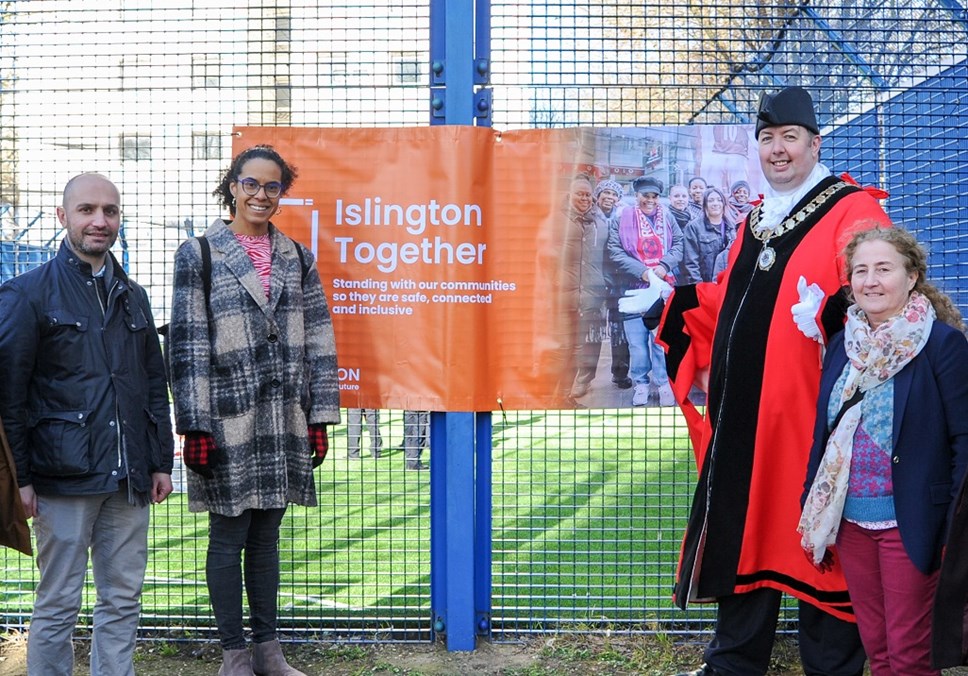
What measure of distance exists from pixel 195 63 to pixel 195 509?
1.96 meters

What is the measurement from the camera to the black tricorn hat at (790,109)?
3504mm

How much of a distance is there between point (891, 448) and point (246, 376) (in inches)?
88.6

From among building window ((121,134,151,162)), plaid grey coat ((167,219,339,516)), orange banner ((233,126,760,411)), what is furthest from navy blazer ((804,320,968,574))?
building window ((121,134,151,162))

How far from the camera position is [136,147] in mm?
4445

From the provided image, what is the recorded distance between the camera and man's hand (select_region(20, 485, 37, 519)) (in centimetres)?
320

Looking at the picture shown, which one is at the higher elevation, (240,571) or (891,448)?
(891,448)

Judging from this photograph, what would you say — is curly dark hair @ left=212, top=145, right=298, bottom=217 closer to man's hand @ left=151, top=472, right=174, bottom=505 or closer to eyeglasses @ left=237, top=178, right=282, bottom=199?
eyeglasses @ left=237, top=178, right=282, bottom=199

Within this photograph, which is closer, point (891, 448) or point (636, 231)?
point (891, 448)

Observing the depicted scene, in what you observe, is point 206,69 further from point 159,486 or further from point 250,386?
point 159,486

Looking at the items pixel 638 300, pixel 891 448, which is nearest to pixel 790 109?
pixel 638 300

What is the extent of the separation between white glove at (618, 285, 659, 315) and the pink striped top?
147 centimetres

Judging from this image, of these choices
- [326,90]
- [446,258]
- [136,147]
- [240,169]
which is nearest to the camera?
[240,169]

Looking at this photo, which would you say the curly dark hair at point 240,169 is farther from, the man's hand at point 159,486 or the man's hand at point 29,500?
the man's hand at point 29,500

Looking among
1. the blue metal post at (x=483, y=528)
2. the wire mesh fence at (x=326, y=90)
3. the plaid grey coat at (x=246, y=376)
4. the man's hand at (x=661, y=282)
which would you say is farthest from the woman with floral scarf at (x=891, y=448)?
the plaid grey coat at (x=246, y=376)
